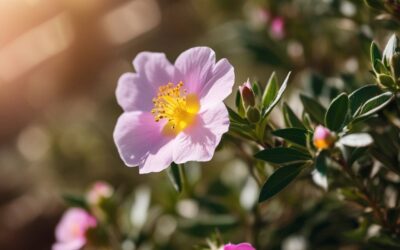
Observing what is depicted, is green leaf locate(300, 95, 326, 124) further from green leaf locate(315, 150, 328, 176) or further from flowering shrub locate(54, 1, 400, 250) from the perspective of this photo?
green leaf locate(315, 150, 328, 176)

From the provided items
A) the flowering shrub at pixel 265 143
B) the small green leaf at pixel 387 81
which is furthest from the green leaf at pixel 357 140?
the small green leaf at pixel 387 81

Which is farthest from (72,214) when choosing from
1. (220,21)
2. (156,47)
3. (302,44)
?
(156,47)

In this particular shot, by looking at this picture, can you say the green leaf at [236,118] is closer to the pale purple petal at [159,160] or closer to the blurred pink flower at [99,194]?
the pale purple petal at [159,160]

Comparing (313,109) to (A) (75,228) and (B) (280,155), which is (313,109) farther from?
(A) (75,228)

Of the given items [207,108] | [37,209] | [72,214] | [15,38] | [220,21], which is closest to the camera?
[207,108]

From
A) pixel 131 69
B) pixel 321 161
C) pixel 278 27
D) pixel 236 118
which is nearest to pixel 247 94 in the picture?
pixel 236 118

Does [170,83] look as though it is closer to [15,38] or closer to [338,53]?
[338,53]
